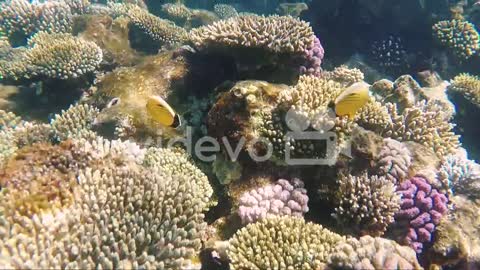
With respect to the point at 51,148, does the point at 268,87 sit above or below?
above

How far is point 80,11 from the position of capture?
11.8 m

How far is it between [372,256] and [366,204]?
1.22 m

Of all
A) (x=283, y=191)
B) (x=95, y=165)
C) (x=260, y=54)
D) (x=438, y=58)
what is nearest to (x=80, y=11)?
(x=260, y=54)

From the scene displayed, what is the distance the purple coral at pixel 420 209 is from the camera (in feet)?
14.4

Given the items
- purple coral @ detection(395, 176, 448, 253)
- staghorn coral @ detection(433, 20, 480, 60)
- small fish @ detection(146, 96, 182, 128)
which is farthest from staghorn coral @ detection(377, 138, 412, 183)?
staghorn coral @ detection(433, 20, 480, 60)

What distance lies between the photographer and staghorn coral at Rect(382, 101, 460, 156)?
5.50m

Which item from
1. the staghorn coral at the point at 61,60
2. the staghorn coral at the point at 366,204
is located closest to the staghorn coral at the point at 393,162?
the staghorn coral at the point at 366,204

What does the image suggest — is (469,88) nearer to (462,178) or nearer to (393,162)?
(462,178)

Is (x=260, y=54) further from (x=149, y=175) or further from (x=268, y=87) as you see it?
(x=149, y=175)

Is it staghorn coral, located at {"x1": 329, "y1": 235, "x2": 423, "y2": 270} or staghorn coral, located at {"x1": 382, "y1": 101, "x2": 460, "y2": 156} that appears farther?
staghorn coral, located at {"x1": 382, "y1": 101, "x2": 460, "y2": 156}

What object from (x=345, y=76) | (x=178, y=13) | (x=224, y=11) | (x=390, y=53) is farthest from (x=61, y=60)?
(x=224, y=11)

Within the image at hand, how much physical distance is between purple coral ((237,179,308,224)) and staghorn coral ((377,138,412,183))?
1.14 m

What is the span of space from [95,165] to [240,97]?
1.91 metres

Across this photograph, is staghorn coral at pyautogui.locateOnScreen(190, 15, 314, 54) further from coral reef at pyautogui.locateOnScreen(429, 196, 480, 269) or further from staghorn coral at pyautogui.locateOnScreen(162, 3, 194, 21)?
staghorn coral at pyautogui.locateOnScreen(162, 3, 194, 21)
